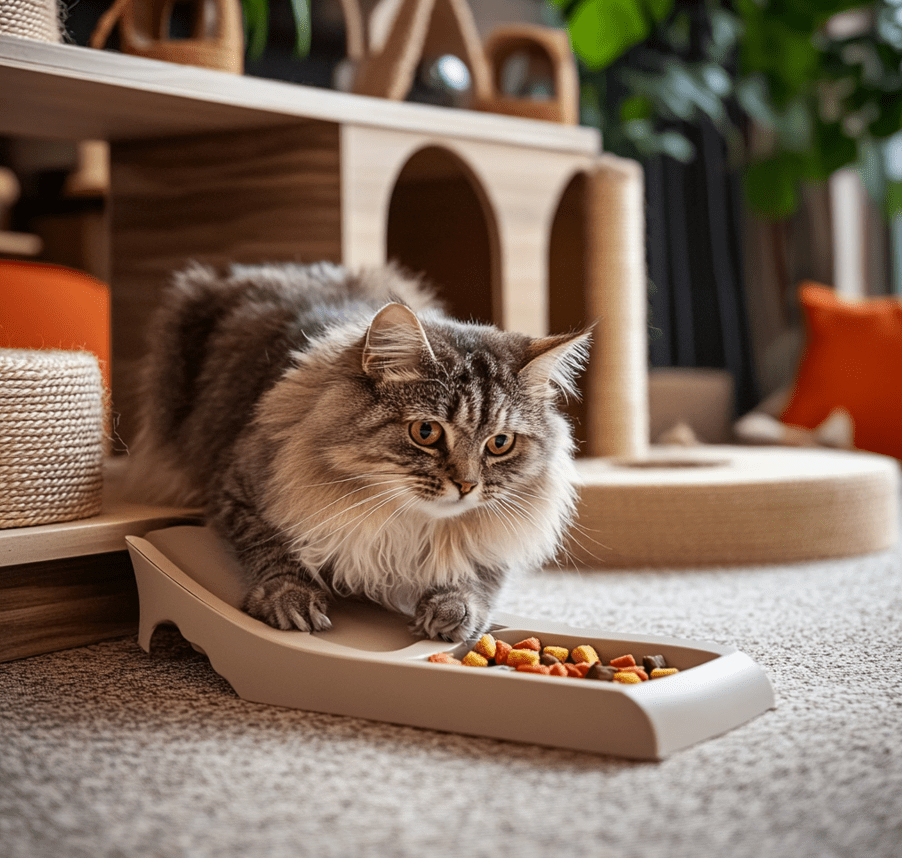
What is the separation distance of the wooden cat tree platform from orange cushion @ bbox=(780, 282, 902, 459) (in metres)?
0.72

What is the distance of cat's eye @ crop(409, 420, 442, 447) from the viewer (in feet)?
4.46

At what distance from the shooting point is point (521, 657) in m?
1.32

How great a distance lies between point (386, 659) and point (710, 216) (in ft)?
11.0

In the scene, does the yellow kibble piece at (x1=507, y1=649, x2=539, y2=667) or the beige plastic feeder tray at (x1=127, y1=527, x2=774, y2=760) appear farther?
the yellow kibble piece at (x1=507, y1=649, x2=539, y2=667)

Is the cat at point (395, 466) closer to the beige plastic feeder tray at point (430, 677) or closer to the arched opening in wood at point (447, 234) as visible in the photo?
the beige plastic feeder tray at point (430, 677)

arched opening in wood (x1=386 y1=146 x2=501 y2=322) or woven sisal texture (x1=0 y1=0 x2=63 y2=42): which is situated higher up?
woven sisal texture (x1=0 y1=0 x2=63 y2=42)

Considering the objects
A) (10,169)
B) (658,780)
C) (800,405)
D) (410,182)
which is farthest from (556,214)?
(10,169)

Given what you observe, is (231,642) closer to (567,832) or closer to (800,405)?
(567,832)

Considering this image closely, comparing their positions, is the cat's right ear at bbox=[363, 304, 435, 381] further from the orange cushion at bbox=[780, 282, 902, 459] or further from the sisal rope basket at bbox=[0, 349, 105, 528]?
the orange cushion at bbox=[780, 282, 902, 459]

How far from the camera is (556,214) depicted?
2789mm

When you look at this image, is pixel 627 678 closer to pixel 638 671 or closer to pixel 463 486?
pixel 638 671

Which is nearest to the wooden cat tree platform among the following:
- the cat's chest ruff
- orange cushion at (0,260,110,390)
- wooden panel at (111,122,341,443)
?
wooden panel at (111,122,341,443)

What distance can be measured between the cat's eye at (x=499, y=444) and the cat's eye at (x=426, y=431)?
0.07m

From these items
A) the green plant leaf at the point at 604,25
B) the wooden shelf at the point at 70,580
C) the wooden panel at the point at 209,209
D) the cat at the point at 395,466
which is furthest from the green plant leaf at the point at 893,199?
the wooden shelf at the point at 70,580
